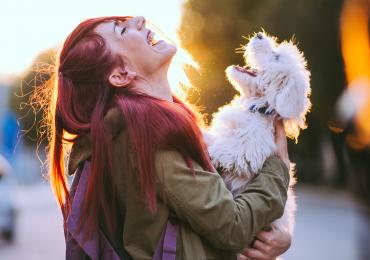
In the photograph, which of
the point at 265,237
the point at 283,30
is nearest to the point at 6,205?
the point at 265,237

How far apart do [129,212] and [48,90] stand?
31.1 inches

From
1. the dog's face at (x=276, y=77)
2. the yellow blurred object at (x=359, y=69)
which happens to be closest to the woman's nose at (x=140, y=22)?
the dog's face at (x=276, y=77)

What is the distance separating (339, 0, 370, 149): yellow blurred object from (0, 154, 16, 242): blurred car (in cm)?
795

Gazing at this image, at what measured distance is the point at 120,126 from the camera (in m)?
2.67

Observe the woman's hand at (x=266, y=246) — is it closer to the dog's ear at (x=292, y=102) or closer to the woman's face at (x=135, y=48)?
the dog's ear at (x=292, y=102)

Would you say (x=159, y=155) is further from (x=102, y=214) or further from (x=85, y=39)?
(x=85, y=39)

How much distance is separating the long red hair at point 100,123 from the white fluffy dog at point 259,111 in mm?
284

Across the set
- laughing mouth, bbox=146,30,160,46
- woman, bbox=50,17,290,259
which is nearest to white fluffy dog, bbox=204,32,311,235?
woman, bbox=50,17,290,259

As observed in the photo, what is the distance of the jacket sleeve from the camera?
2568 millimetres

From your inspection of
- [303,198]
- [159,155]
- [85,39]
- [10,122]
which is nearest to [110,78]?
[85,39]

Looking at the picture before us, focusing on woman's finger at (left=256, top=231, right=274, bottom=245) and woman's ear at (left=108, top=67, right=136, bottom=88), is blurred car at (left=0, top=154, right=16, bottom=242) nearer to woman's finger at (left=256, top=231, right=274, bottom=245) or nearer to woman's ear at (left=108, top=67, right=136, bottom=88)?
woman's ear at (left=108, top=67, right=136, bottom=88)

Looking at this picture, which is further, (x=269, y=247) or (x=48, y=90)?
(x=48, y=90)

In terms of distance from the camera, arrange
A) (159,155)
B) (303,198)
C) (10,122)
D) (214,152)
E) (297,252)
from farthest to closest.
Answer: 1. (303,198)
2. (10,122)
3. (297,252)
4. (214,152)
5. (159,155)

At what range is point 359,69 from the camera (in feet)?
17.7
